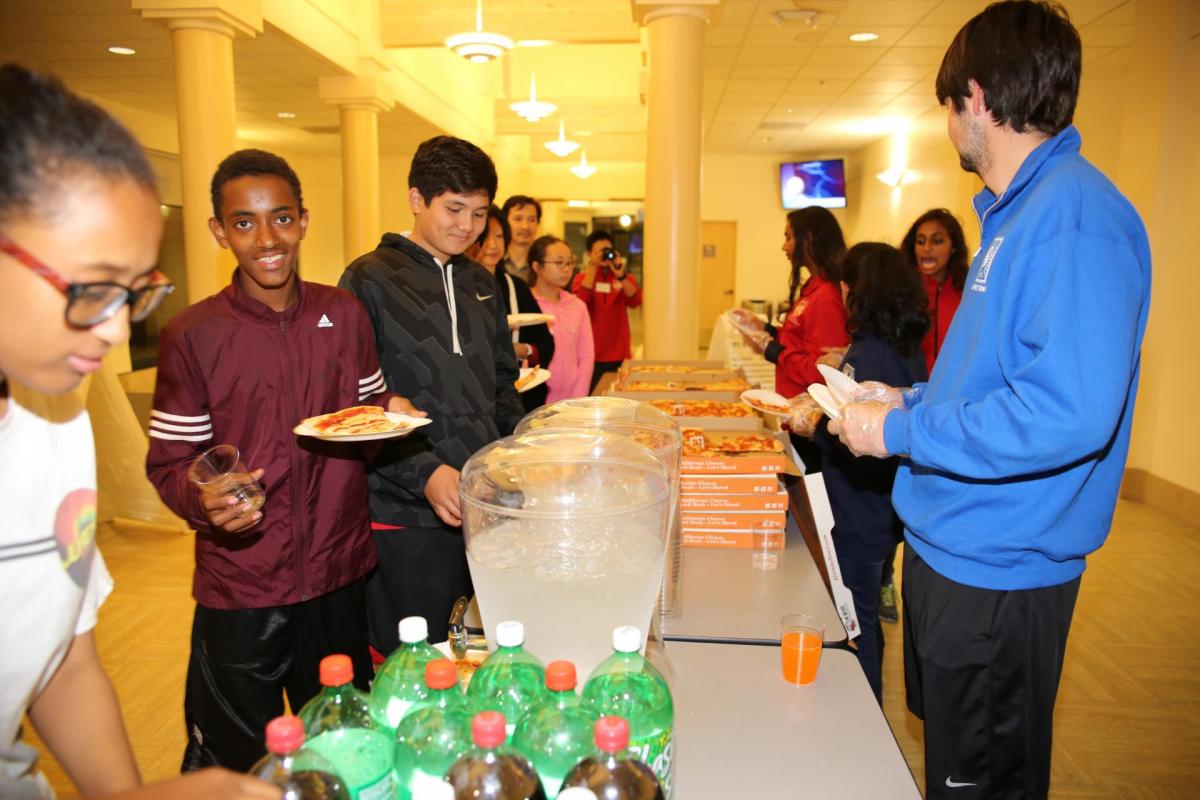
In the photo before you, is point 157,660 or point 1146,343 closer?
point 157,660

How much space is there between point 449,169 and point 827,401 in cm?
105

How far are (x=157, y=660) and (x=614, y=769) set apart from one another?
2948mm

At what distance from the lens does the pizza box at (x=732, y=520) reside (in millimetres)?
1879

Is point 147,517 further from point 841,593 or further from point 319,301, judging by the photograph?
point 841,593

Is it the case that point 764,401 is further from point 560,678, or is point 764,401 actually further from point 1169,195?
point 1169,195

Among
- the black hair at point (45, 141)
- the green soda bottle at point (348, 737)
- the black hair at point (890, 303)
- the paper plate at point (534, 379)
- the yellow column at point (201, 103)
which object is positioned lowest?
the green soda bottle at point (348, 737)

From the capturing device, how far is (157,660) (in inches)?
118

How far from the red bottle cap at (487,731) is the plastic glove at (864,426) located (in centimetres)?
99

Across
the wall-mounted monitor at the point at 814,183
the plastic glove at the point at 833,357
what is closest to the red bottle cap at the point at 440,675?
the plastic glove at the point at 833,357

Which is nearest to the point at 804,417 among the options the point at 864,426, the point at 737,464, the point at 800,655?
the point at 737,464

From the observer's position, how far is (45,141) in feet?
2.02

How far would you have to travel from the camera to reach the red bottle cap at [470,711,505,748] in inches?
27.1

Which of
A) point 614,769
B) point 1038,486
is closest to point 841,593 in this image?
point 1038,486

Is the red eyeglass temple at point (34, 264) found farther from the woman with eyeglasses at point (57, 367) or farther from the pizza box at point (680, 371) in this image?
the pizza box at point (680, 371)
